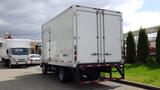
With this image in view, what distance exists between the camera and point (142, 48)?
67.8 feet

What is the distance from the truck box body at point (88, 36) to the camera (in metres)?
12.2

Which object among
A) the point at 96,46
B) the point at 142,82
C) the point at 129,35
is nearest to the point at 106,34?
the point at 96,46

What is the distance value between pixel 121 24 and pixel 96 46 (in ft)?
6.15

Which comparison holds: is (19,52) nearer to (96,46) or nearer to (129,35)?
(129,35)

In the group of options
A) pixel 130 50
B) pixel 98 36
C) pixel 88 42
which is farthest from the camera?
pixel 130 50

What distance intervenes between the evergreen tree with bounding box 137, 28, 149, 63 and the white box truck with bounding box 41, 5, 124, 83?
24.2 ft

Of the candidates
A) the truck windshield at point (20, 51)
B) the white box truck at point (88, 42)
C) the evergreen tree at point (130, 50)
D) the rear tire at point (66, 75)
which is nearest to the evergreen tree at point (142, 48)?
the evergreen tree at point (130, 50)

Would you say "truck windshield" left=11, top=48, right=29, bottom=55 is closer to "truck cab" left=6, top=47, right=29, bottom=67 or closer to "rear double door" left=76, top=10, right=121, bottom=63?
"truck cab" left=6, top=47, right=29, bottom=67

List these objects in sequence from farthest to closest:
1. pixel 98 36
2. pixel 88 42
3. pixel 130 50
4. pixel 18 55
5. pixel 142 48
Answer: pixel 18 55
pixel 130 50
pixel 142 48
pixel 98 36
pixel 88 42

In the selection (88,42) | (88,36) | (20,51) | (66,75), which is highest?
(88,36)

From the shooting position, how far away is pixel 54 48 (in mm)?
15336

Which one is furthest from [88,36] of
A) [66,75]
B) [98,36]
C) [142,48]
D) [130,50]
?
[130,50]

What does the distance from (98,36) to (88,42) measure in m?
0.67

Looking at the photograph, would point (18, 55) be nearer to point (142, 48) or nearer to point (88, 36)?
point (142, 48)
